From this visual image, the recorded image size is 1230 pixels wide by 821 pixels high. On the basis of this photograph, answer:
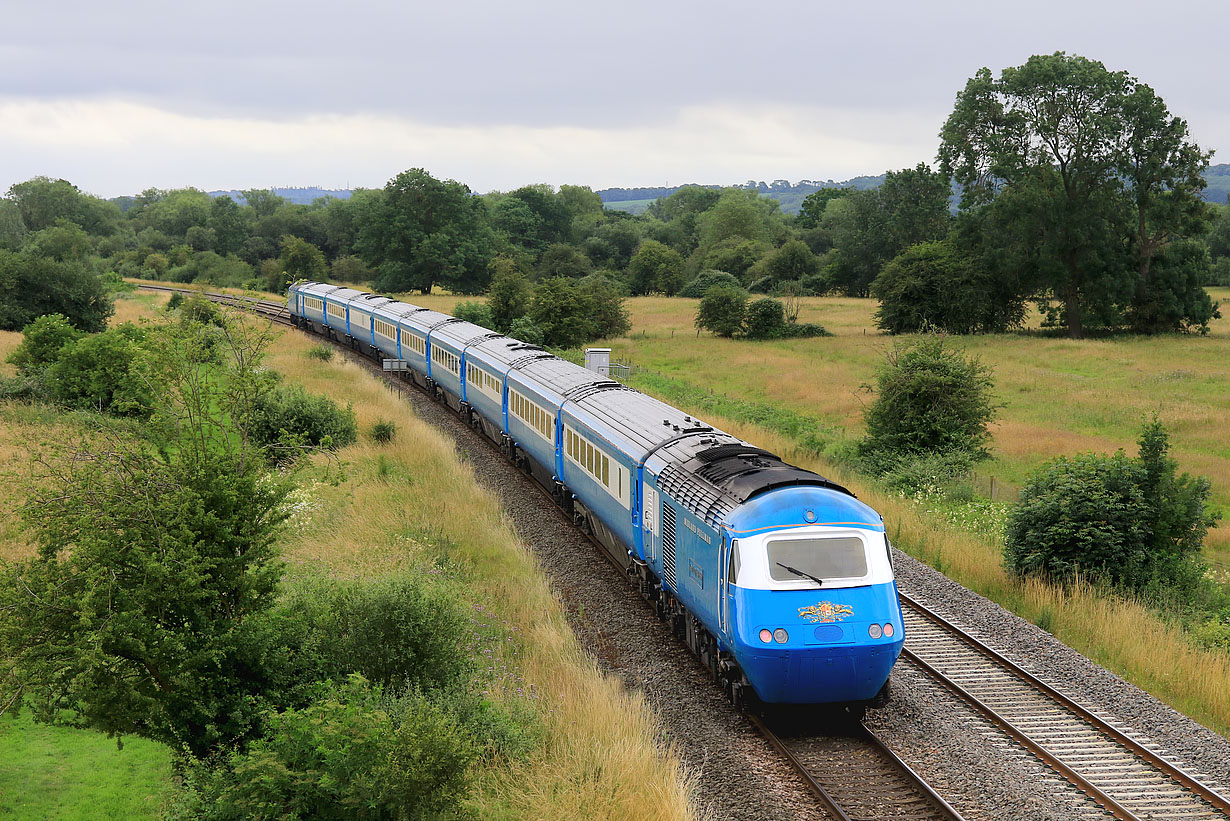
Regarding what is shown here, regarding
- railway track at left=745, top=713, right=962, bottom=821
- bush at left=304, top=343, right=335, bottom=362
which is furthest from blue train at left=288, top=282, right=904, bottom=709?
bush at left=304, top=343, right=335, bottom=362

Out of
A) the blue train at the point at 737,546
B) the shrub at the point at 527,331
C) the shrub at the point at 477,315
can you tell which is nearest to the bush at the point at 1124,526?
the blue train at the point at 737,546

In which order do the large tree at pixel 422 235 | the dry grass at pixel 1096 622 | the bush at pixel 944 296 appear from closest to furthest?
1. the dry grass at pixel 1096 622
2. the bush at pixel 944 296
3. the large tree at pixel 422 235

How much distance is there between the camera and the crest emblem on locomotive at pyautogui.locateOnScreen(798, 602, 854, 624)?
11.1 m

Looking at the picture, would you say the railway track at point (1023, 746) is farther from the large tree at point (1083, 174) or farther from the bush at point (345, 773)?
the large tree at point (1083, 174)

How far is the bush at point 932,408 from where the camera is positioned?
2806cm

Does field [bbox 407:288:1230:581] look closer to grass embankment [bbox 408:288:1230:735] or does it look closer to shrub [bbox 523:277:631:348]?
grass embankment [bbox 408:288:1230:735]

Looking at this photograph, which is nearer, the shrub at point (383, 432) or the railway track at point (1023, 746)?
the railway track at point (1023, 746)

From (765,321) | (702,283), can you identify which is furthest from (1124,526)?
(702,283)

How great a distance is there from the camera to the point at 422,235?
88062 millimetres

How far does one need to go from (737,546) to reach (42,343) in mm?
33423

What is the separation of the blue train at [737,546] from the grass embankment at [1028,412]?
214 inches

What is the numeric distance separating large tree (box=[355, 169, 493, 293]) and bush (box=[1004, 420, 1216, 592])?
7527 cm

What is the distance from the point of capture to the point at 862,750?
1159cm

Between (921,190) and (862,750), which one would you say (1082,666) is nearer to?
(862,750)
